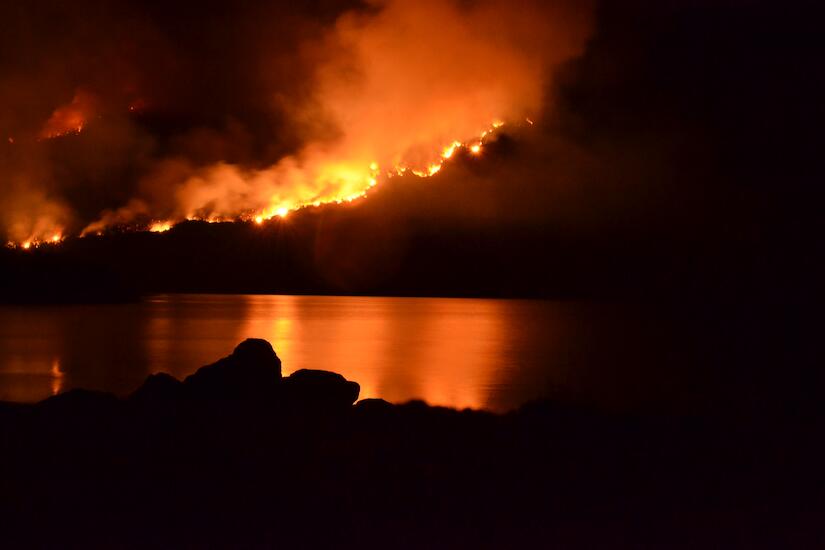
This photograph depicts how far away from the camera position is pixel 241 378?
12664mm

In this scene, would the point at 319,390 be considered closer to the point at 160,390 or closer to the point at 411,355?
the point at 160,390

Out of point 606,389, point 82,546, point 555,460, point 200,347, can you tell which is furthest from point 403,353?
point 82,546

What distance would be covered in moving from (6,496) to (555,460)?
18.9 feet

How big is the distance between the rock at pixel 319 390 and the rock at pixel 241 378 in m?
0.32

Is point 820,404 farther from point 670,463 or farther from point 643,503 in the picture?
point 643,503

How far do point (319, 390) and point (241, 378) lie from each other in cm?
136

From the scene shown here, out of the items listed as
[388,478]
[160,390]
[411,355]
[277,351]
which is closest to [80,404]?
[160,390]

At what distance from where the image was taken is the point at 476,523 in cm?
639

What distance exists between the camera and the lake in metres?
26.1

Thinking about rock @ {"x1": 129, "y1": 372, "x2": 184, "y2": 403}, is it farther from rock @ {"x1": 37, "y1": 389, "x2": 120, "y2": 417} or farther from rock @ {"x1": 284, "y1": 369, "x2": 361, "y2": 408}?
rock @ {"x1": 284, "y1": 369, "x2": 361, "y2": 408}

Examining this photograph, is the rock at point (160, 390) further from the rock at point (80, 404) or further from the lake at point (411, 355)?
the lake at point (411, 355)

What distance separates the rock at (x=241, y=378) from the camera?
12414 mm

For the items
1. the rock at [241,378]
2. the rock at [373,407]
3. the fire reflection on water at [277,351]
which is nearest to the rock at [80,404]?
the rock at [241,378]

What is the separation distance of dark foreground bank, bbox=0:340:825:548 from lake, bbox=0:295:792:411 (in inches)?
372
